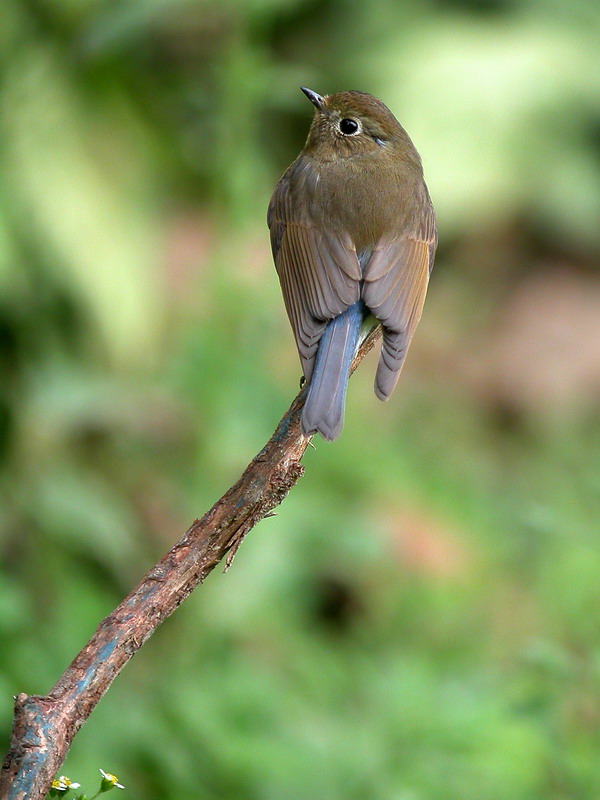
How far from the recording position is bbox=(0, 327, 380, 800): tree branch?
5.18 feet

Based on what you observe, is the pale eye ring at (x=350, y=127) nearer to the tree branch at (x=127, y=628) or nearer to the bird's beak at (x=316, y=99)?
the bird's beak at (x=316, y=99)

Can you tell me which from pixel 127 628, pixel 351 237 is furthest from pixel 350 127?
pixel 127 628

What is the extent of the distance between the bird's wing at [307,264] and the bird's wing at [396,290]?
5 centimetres

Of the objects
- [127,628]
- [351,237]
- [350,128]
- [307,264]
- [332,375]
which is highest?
[350,128]

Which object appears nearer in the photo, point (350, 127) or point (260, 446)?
point (350, 127)

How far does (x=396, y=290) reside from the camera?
301 cm

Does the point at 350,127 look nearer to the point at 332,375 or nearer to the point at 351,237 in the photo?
the point at 351,237

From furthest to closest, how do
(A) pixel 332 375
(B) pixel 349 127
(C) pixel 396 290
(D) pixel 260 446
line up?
(D) pixel 260 446 → (B) pixel 349 127 → (C) pixel 396 290 → (A) pixel 332 375

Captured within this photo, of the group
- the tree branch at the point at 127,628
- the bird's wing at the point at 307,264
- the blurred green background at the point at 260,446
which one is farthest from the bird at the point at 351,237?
the tree branch at the point at 127,628

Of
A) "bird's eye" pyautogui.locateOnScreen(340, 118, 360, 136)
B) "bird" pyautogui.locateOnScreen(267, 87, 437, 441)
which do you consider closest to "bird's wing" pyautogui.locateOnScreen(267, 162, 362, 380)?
"bird" pyautogui.locateOnScreen(267, 87, 437, 441)

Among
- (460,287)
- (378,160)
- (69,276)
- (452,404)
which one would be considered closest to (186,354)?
(378,160)

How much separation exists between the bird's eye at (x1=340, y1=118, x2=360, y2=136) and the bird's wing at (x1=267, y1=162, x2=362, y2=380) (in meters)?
0.15

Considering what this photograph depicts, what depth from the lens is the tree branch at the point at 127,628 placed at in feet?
5.18

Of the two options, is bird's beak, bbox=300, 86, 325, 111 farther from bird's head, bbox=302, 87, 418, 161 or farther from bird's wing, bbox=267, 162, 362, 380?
bird's wing, bbox=267, 162, 362, 380
